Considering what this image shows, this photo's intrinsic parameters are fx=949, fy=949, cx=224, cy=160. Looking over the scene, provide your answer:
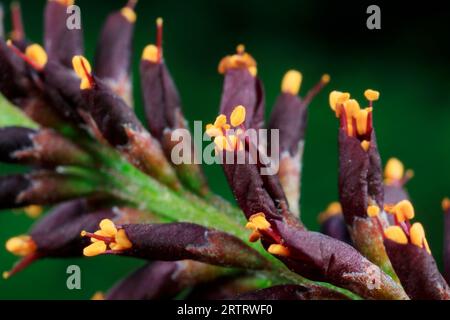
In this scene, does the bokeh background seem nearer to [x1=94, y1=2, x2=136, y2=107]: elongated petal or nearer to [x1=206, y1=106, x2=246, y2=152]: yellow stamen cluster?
[x1=94, y1=2, x2=136, y2=107]: elongated petal

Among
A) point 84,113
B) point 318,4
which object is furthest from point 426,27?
point 84,113

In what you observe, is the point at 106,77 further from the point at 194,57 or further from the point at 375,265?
the point at 194,57

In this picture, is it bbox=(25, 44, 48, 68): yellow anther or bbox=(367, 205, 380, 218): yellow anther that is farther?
bbox=(25, 44, 48, 68): yellow anther

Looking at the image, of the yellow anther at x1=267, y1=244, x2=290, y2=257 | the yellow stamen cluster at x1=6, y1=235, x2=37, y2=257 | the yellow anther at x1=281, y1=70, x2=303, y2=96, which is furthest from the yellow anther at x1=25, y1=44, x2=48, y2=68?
the yellow anther at x1=267, y1=244, x2=290, y2=257

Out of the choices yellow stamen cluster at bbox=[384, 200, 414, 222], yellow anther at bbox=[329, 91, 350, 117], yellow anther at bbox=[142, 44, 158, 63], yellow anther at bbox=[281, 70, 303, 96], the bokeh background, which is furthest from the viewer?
the bokeh background

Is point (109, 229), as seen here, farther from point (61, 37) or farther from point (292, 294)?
point (61, 37)

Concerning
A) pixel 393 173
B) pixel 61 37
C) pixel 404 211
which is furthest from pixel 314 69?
pixel 404 211

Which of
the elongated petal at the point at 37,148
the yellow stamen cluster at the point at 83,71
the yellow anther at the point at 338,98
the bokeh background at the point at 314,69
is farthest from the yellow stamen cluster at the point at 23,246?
the bokeh background at the point at 314,69
